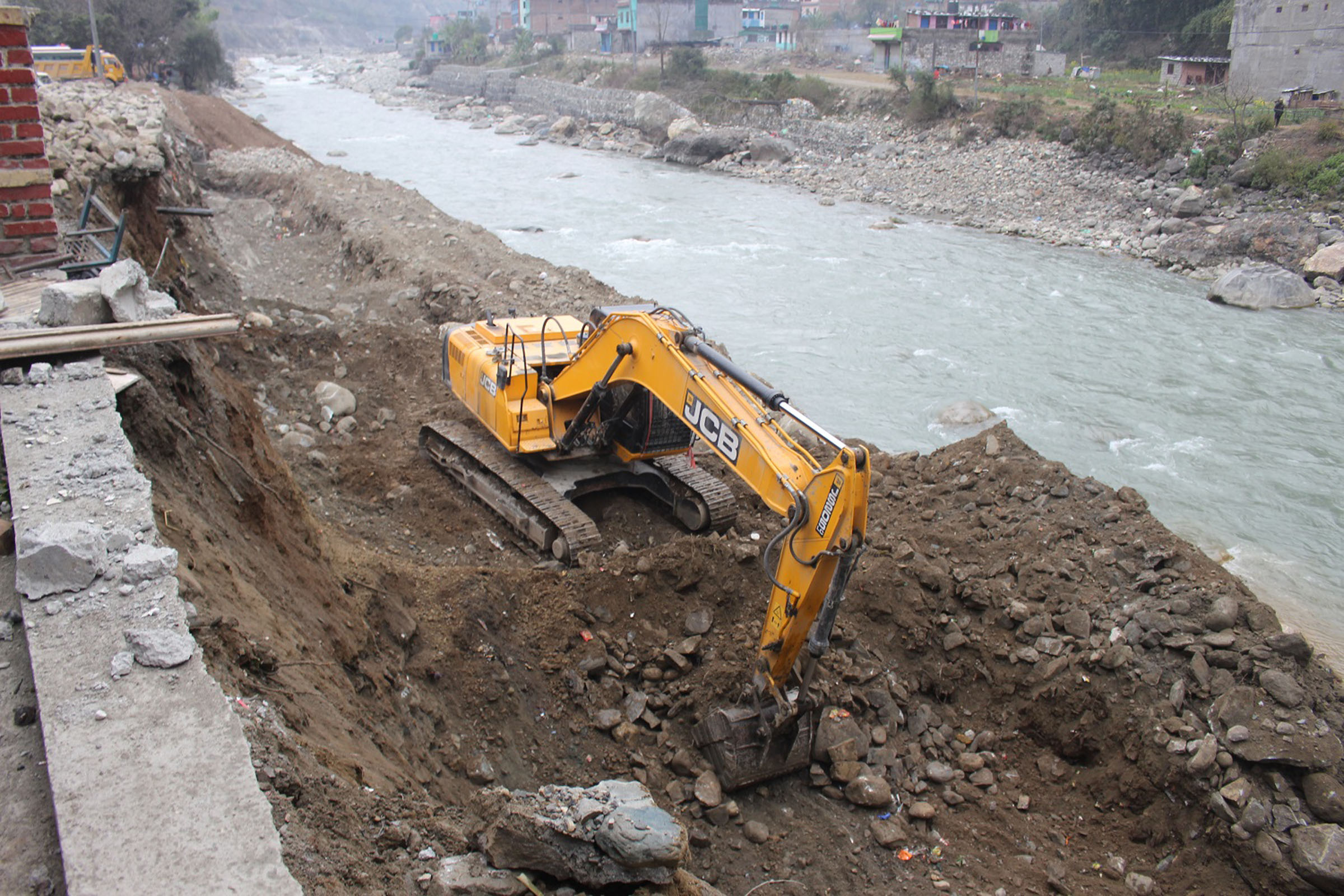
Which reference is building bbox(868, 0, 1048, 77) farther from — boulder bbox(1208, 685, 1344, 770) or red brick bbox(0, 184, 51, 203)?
red brick bbox(0, 184, 51, 203)

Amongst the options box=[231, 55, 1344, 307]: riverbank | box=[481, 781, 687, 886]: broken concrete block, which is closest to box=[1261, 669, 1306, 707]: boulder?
box=[481, 781, 687, 886]: broken concrete block

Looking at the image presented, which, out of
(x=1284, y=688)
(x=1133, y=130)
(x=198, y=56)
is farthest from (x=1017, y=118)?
(x=198, y=56)

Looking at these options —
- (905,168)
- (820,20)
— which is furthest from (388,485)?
(820,20)

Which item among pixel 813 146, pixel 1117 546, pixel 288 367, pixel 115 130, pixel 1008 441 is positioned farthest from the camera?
pixel 813 146

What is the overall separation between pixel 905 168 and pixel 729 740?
2791 cm

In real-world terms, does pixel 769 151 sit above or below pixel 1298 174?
above

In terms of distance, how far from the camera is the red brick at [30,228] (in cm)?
680

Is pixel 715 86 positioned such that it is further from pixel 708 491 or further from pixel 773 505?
pixel 773 505

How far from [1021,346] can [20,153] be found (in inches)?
530

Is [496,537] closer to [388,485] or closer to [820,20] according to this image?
[388,485]

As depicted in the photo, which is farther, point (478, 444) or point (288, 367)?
point (288, 367)

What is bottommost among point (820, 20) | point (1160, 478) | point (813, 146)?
point (1160, 478)

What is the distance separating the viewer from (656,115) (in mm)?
41219

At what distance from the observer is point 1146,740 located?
19.6ft
